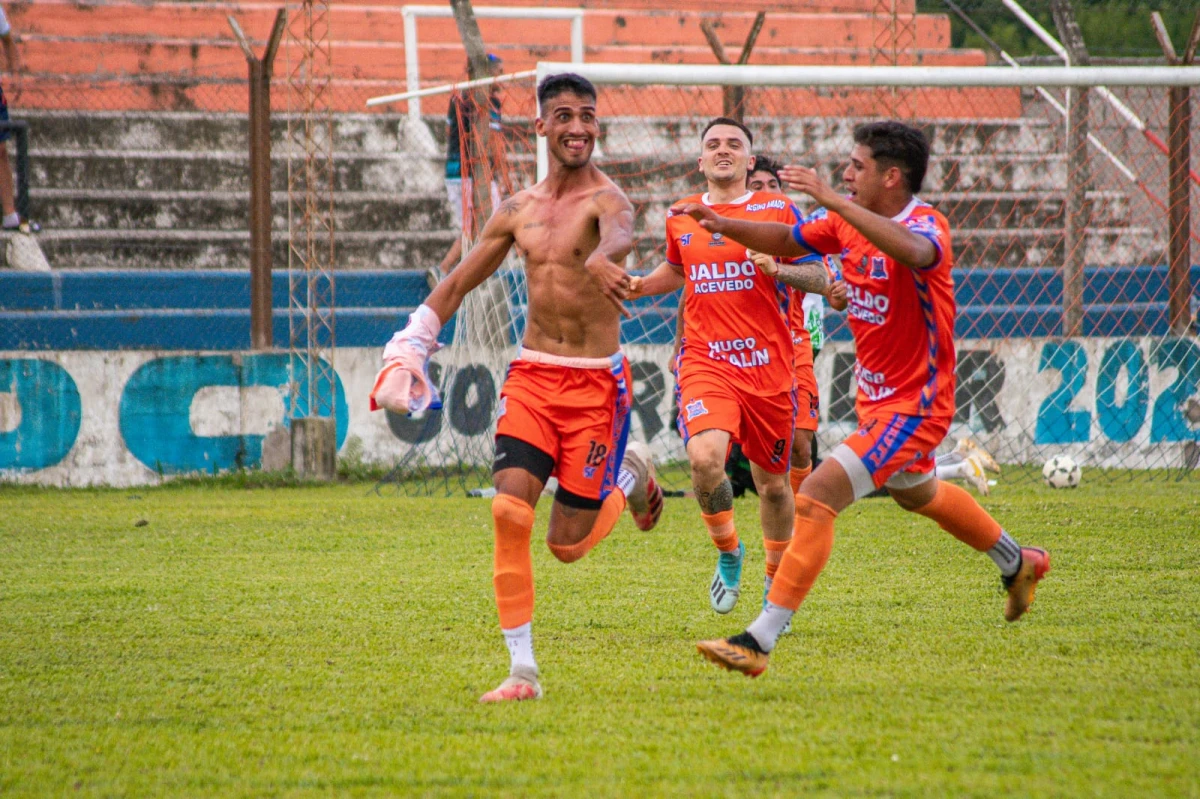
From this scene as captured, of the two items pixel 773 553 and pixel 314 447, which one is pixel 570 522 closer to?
pixel 773 553

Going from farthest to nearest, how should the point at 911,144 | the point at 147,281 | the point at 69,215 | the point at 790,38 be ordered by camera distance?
1. the point at 790,38
2. the point at 69,215
3. the point at 147,281
4. the point at 911,144

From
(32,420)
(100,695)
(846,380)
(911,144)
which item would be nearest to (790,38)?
(846,380)

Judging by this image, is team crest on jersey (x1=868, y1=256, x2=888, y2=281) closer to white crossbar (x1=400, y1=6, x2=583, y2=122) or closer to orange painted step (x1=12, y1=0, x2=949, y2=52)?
white crossbar (x1=400, y1=6, x2=583, y2=122)

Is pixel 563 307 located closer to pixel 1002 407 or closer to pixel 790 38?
pixel 1002 407

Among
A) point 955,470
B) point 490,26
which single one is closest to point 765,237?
point 955,470

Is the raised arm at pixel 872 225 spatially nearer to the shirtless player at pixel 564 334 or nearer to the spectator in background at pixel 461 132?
the shirtless player at pixel 564 334

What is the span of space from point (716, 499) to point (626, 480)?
0.54 meters

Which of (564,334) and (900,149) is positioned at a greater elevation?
(900,149)

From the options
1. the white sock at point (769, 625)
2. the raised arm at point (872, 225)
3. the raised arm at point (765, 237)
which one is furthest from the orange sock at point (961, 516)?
the raised arm at point (765, 237)

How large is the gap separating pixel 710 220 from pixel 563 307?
0.70 meters

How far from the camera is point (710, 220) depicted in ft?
17.0

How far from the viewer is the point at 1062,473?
460 inches

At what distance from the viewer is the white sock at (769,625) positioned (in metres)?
4.97

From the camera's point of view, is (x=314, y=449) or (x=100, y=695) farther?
(x=314, y=449)
